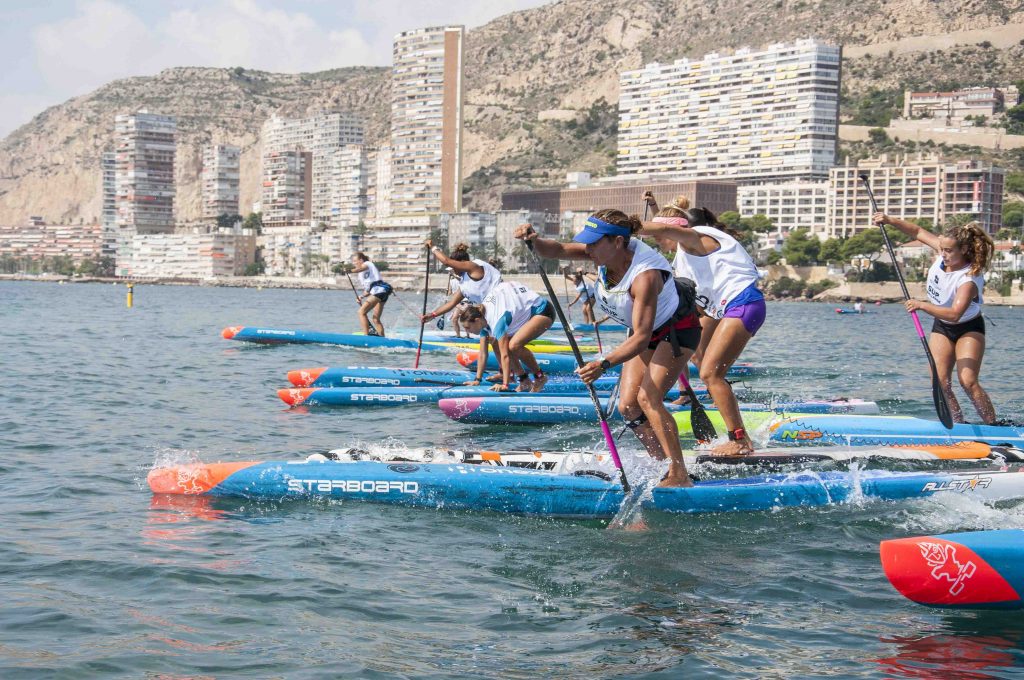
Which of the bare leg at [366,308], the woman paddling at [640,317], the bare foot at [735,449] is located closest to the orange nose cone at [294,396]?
the bare foot at [735,449]

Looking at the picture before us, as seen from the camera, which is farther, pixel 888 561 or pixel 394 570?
pixel 394 570

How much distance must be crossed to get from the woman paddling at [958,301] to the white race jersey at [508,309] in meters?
5.51

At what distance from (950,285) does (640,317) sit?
17.6ft

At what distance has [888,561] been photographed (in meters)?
7.25

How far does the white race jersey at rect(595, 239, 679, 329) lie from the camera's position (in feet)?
29.0

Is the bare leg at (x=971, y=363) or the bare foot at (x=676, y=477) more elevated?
the bare leg at (x=971, y=363)

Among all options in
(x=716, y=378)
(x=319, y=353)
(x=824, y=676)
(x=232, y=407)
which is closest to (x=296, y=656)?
(x=824, y=676)

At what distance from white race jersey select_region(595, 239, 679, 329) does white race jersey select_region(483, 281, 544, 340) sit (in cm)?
679

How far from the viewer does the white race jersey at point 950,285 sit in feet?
40.5

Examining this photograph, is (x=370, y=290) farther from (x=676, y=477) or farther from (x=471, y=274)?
(x=676, y=477)

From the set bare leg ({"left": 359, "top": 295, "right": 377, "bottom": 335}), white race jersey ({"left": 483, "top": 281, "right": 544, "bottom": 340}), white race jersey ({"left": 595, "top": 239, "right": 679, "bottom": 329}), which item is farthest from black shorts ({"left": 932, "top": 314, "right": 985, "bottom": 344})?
bare leg ({"left": 359, "top": 295, "right": 377, "bottom": 335})

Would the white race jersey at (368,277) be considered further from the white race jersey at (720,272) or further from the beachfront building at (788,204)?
the beachfront building at (788,204)

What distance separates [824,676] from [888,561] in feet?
3.95

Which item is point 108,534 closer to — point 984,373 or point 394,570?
point 394,570
